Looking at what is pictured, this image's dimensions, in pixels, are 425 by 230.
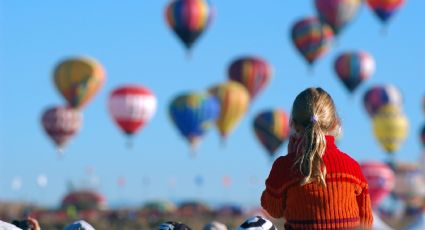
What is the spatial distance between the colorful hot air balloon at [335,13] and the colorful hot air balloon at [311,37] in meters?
2.01

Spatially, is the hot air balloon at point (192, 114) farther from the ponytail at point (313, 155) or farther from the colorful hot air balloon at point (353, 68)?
the ponytail at point (313, 155)

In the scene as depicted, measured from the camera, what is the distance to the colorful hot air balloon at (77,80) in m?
51.6

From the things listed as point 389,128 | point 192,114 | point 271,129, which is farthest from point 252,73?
point 389,128

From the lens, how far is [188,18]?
54312mm

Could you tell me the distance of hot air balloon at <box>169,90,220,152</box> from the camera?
168ft

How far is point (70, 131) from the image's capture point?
56.7 metres

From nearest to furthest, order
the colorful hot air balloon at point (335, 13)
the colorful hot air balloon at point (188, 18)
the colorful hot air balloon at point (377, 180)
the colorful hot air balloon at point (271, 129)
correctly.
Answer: the colorful hot air balloon at point (188, 18), the colorful hot air balloon at point (271, 129), the colorful hot air balloon at point (335, 13), the colorful hot air balloon at point (377, 180)

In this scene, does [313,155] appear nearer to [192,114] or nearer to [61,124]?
[192,114]

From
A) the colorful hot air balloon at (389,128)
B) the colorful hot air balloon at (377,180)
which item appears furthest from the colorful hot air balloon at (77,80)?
the colorful hot air balloon at (389,128)

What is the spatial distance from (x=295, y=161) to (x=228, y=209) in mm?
66314

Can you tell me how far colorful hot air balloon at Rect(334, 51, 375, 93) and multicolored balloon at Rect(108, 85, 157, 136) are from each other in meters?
12.5

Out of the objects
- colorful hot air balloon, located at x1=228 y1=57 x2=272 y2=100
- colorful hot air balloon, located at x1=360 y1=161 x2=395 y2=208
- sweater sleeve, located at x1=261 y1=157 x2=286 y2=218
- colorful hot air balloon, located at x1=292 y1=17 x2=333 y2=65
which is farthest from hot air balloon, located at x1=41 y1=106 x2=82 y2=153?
sweater sleeve, located at x1=261 y1=157 x2=286 y2=218

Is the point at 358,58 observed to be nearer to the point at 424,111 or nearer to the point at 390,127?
the point at 390,127

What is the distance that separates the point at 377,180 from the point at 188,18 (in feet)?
46.6
